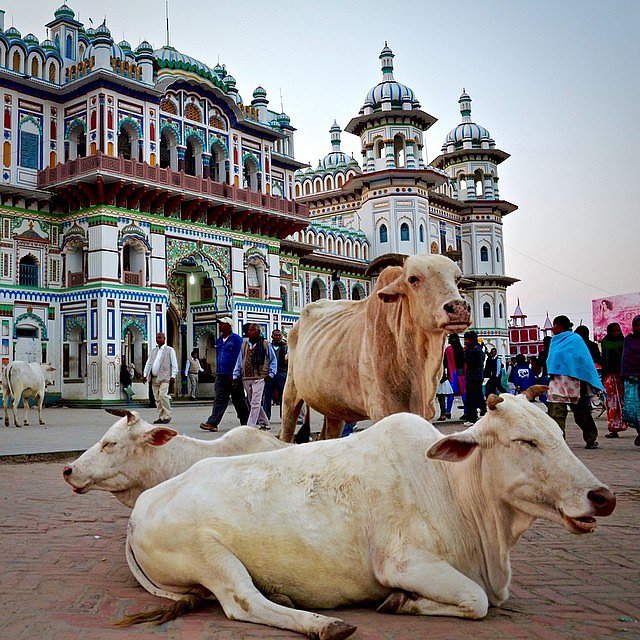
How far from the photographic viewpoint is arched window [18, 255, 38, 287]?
74.7 feet

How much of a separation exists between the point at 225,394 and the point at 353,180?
2744 cm

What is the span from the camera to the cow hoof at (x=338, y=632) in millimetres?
2252

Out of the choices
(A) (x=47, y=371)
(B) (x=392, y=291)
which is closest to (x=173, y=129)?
(A) (x=47, y=371)

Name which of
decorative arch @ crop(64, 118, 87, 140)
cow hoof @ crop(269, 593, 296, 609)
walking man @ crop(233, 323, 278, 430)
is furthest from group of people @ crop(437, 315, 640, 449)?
decorative arch @ crop(64, 118, 87, 140)

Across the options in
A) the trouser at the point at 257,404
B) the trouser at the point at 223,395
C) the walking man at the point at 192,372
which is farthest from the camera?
the walking man at the point at 192,372

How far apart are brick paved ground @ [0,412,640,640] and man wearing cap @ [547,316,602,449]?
351 centimetres

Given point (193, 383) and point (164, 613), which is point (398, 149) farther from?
point (164, 613)

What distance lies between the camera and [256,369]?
36.3 ft

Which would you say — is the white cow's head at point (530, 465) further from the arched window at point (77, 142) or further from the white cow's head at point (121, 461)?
the arched window at point (77, 142)

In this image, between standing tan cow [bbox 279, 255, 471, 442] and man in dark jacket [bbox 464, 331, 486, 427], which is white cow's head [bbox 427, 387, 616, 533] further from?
man in dark jacket [bbox 464, 331, 486, 427]

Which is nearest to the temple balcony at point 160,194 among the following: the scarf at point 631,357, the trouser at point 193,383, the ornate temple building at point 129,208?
the ornate temple building at point 129,208

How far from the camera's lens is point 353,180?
3766cm

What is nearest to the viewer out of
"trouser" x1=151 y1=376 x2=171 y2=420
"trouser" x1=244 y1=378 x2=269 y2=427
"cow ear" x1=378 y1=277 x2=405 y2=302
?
"cow ear" x1=378 y1=277 x2=405 y2=302

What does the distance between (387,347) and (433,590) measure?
2167 mm
